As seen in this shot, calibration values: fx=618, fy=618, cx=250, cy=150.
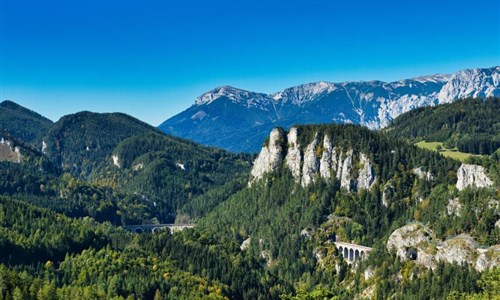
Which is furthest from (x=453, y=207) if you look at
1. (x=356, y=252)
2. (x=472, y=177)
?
(x=356, y=252)

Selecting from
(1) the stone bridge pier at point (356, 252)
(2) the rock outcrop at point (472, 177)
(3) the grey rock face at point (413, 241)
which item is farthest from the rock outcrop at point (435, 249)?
(2) the rock outcrop at point (472, 177)

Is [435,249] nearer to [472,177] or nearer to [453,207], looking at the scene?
[453,207]

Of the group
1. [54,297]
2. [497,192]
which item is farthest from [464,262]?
[54,297]

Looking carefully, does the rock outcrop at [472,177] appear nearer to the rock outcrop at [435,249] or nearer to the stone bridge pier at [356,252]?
the rock outcrop at [435,249]

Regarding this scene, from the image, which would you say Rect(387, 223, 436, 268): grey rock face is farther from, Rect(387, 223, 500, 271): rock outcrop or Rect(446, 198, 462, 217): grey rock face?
Rect(446, 198, 462, 217): grey rock face

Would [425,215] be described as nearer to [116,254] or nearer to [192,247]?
[192,247]

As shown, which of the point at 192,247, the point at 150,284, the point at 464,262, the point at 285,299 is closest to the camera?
the point at 285,299

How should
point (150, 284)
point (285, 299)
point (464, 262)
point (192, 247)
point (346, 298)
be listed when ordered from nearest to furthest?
point (285, 299) < point (150, 284) < point (464, 262) < point (346, 298) < point (192, 247)
